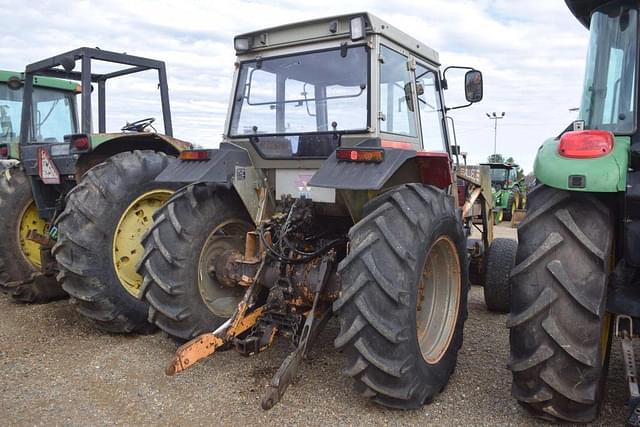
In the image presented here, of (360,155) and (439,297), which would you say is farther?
(439,297)

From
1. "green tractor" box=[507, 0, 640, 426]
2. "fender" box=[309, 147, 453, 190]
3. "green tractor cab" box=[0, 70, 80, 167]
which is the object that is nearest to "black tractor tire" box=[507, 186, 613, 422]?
"green tractor" box=[507, 0, 640, 426]

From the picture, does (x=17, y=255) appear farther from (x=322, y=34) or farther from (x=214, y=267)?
(x=322, y=34)

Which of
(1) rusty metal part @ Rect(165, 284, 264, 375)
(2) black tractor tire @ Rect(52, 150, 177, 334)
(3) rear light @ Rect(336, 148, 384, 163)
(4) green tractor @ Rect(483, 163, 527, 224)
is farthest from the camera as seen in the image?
(4) green tractor @ Rect(483, 163, 527, 224)

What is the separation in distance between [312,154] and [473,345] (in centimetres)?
199

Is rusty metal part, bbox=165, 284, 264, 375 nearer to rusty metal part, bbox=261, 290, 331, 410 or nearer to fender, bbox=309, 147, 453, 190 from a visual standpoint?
rusty metal part, bbox=261, 290, 331, 410

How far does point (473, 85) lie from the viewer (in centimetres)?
445

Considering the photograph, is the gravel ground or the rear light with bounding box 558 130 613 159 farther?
the gravel ground

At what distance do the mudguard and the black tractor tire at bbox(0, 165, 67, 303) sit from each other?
2413 millimetres

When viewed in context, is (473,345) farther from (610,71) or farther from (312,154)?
(610,71)

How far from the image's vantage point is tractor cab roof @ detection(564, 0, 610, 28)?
3.05 meters

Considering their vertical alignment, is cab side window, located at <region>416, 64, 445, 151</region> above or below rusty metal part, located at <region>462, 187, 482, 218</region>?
above

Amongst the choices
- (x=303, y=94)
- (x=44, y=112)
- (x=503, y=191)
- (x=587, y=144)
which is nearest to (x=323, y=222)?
(x=303, y=94)

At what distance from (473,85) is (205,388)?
10.1 feet

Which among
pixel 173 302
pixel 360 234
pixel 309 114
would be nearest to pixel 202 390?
pixel 173 302
